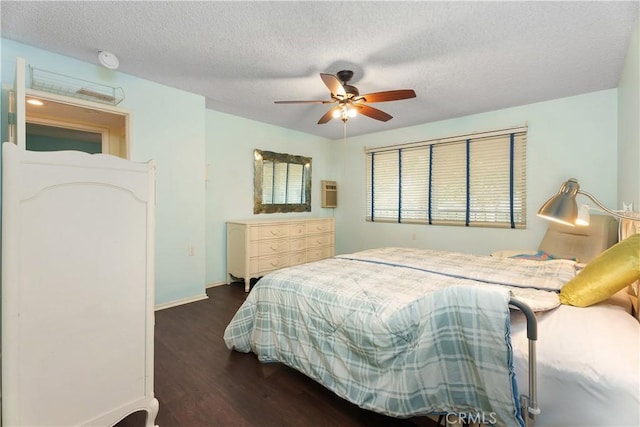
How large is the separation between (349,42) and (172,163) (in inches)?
88.8

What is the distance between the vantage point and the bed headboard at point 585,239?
9.30ft

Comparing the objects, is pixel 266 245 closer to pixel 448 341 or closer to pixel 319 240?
pixel 319 240

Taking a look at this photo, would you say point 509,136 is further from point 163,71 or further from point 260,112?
point 163,71

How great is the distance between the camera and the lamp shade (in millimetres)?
1272

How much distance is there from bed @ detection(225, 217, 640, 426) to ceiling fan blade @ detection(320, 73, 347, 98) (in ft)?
4.83

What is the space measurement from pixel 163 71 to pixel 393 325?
2.96 metres

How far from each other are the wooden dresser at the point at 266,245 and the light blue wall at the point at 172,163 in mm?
525

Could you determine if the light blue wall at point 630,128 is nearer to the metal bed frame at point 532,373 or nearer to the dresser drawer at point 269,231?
the metal bed frame at point 532,373

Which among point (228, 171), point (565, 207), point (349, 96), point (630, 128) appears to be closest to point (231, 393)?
point (565, 207)

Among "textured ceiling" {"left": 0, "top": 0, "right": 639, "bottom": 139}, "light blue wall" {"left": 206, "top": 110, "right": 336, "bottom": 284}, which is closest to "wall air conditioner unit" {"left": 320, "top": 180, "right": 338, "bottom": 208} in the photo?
"light blue wall" {"left": 206, "top": 110, "right": 336, "bottom": 284}

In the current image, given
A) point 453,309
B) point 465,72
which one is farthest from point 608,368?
point 465,72
